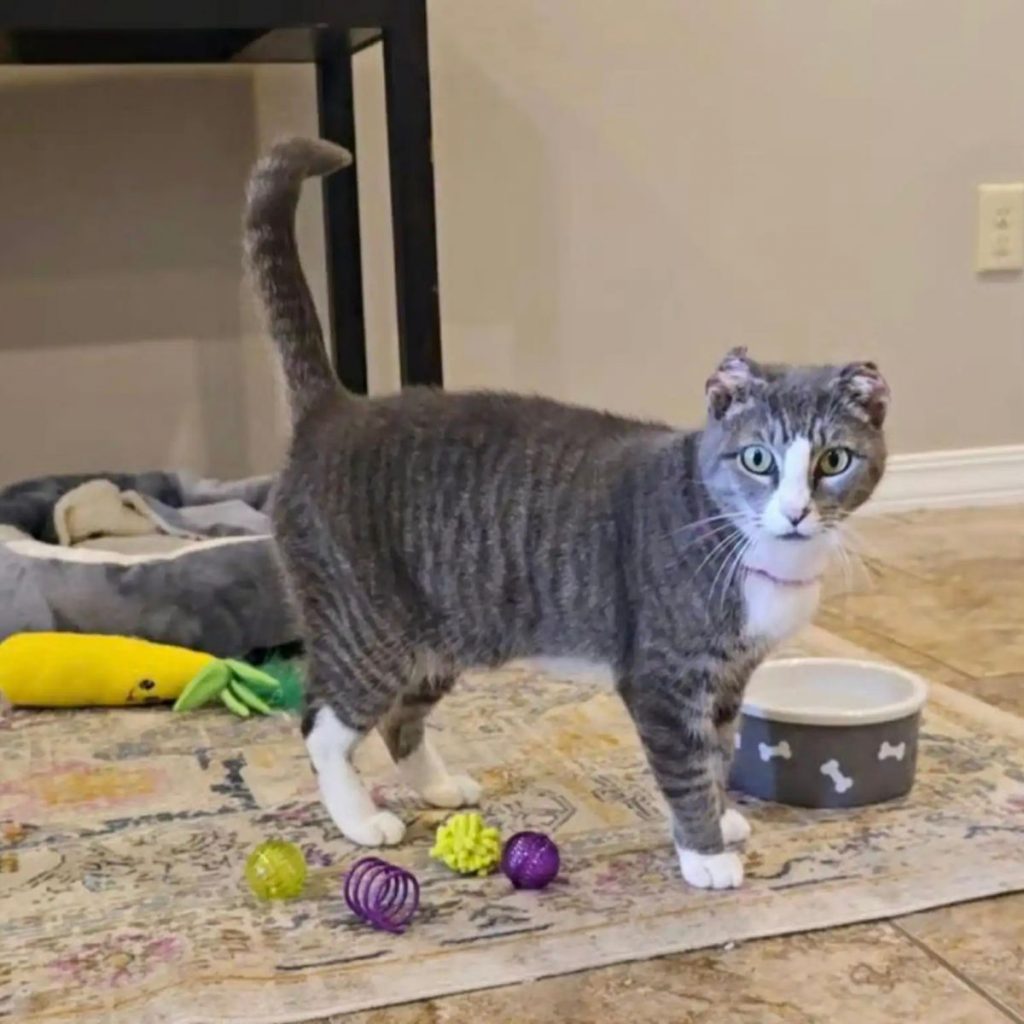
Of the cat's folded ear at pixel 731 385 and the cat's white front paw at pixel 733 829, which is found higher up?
the cat's folded ear at pixel 731 385

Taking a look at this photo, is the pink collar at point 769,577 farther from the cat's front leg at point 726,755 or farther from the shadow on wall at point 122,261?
the shadow on wall at point 122,261

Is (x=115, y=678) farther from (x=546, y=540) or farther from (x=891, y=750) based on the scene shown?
(x=891, y=750)

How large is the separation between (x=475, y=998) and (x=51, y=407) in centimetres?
145

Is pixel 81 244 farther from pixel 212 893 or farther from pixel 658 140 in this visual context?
pixel 212 893

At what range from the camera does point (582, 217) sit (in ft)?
7.52

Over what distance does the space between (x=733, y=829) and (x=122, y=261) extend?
1378 mm

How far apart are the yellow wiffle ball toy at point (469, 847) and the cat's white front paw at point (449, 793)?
14 cm

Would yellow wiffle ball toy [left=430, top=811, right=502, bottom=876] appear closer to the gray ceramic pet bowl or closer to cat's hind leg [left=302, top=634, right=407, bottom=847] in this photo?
cat's hind leg [left=302, top=634, right=407, bottom=847]

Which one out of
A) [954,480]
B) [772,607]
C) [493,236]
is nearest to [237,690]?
[772,607]

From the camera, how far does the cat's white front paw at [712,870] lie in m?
1.11

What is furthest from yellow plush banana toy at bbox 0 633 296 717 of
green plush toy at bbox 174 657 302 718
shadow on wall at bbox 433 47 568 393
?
shadow on wall at bbox 433 47 568 393

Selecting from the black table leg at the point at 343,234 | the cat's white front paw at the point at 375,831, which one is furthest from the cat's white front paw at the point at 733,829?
the black table leg at the point at 343,234

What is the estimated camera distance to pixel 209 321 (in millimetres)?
2219

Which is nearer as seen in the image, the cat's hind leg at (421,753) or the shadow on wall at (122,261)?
the cat's hind leg at (421,753)
